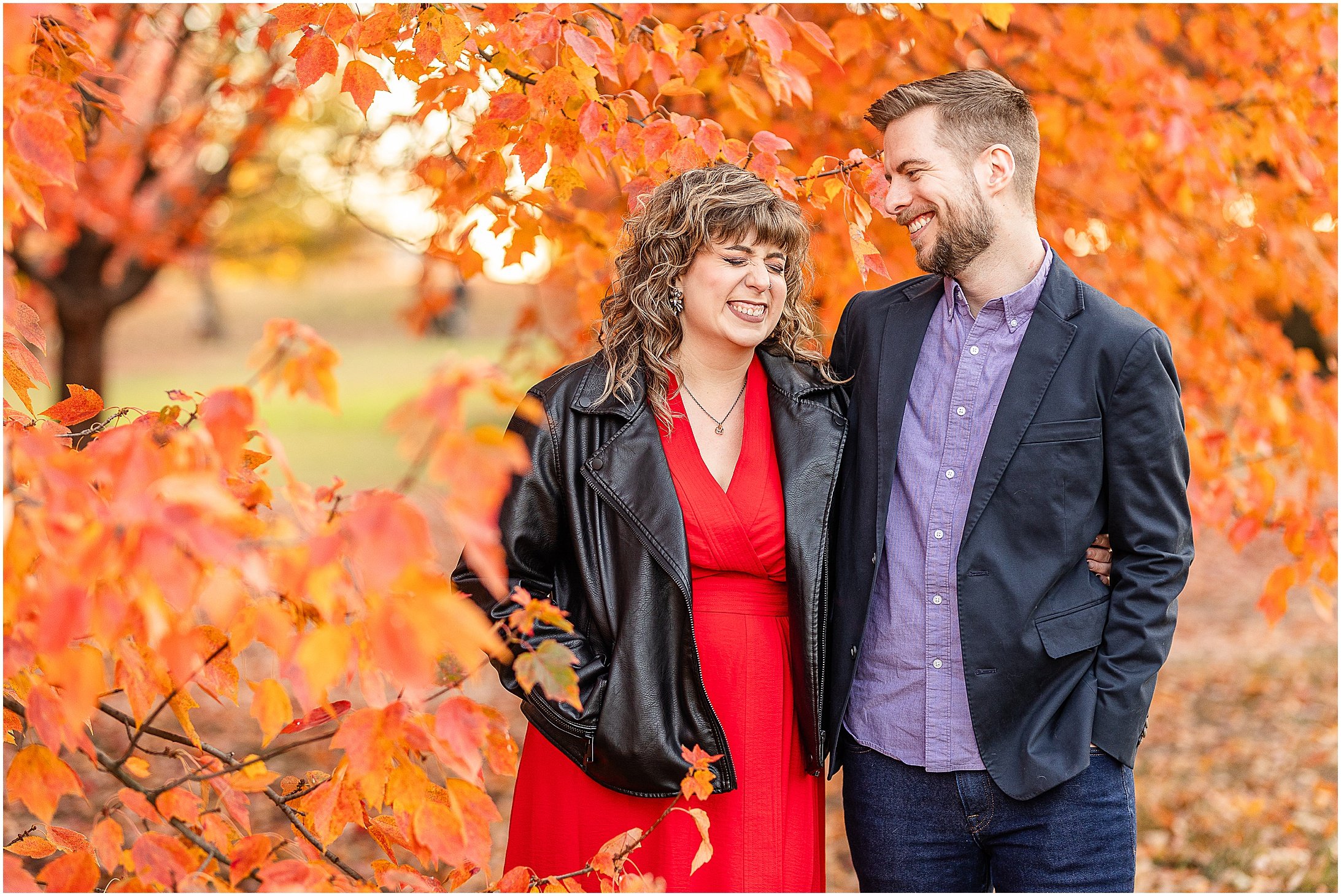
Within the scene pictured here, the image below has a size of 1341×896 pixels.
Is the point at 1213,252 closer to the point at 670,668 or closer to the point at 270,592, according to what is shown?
the point at 670,668

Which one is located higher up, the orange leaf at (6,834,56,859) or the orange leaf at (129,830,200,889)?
the orange leaf at (129,830,200,889)

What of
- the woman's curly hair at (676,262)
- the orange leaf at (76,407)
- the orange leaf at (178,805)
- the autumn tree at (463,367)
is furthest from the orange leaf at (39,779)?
the woman's curly hair at (676,262)

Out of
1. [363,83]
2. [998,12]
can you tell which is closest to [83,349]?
[363,83]

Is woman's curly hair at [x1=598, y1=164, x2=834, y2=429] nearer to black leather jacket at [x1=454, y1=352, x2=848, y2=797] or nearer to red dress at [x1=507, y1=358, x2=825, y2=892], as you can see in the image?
black leather jacket at [x1=454, y1=352, x2=848, y2=797]

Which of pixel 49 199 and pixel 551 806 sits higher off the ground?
pixel 49 199

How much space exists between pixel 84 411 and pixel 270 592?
0.89 m

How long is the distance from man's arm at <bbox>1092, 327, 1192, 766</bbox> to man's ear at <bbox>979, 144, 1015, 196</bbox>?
19.2 inches

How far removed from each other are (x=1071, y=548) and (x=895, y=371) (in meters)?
0.57

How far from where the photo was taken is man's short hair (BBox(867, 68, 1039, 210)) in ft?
8.36

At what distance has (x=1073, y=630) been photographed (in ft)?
7.85

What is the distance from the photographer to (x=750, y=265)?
2568mm

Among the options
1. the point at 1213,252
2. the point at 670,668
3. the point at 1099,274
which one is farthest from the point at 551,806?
the point at 1213,252

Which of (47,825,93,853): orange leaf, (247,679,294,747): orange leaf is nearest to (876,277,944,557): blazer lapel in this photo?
(247,679,294,747): orange leaf

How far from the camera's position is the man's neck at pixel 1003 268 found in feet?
8.39
